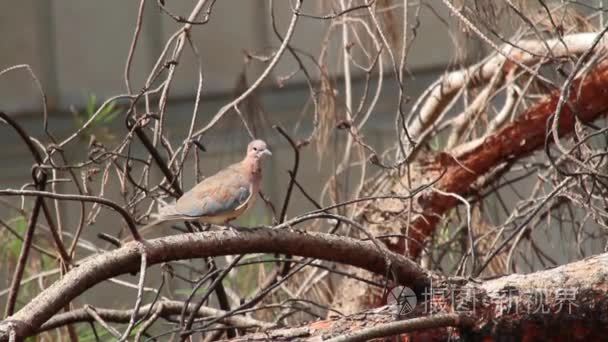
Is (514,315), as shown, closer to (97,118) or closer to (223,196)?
(223,196)

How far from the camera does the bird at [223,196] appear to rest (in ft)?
8.29

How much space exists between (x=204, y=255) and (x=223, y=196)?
0.54 metres

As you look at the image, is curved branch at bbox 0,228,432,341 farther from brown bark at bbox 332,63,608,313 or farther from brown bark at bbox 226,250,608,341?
brown bark at bbox 332,63,608,313

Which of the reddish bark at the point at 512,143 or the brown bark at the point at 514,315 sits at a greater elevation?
the reddish bark at the point at 512,143

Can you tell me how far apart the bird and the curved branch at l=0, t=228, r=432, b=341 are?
0.36 meters

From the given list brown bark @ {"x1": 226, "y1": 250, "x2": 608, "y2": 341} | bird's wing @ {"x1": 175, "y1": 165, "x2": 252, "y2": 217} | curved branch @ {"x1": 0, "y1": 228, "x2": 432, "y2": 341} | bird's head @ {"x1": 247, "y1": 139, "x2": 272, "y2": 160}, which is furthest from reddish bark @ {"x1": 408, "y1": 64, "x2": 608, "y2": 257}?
brown bark @ {"x1": 226, "y1": 250, "x2": 608, "y2": 341}

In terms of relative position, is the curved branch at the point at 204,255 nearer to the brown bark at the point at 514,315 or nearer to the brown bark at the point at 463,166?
the brown bark at the point at 514,315

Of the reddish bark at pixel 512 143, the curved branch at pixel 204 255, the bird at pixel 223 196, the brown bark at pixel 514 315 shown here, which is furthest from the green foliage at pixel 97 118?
the reddish bark at pixel 512 143

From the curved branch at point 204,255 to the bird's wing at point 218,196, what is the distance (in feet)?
1.24

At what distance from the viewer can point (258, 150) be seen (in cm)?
281

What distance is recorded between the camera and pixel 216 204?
2584mm

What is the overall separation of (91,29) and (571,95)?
304cm

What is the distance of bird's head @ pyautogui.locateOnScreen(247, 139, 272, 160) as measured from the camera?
2805mm

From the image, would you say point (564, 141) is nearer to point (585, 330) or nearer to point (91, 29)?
point (585, 330)
